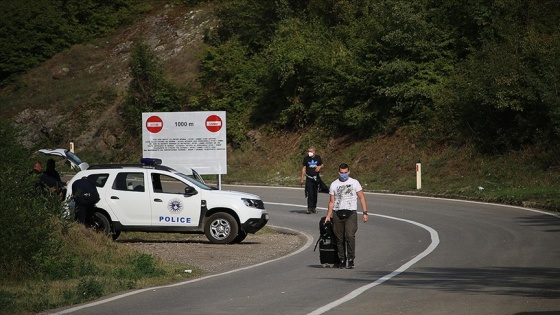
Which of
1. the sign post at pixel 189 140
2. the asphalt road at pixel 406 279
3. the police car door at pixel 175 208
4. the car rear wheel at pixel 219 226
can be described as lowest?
the asphalt road at pixel 406 279

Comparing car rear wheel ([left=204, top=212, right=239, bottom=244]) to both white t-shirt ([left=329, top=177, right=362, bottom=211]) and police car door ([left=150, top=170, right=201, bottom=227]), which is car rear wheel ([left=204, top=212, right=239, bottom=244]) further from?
white t-shirt ([left=329, top=177, right=362, bottom=211])

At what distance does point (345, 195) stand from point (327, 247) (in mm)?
993

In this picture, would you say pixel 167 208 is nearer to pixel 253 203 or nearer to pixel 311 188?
pixel 253 203

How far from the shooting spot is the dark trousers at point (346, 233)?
18.1m

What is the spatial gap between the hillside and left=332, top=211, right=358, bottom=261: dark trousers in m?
7.62

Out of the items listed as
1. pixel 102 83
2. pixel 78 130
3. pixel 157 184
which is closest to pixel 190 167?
pixel 157 184

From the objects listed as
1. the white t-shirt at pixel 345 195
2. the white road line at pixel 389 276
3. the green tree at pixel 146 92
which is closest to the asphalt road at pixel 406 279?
the white road line at pixel 389 276

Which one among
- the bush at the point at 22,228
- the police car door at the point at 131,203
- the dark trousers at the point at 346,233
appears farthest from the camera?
the police car door at the point at 131,203

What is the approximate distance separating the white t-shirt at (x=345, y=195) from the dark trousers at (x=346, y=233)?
168 millimetres

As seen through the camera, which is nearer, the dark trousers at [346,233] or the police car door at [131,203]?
the dark trousers at [346,233]

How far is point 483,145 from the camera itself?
40.4 m

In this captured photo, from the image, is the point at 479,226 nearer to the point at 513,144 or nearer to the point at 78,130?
the point at 513,144

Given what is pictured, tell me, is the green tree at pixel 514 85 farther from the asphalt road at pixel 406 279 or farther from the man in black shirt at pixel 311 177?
the asphalt road at pixel 406 279

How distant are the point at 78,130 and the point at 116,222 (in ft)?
125
